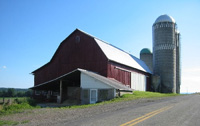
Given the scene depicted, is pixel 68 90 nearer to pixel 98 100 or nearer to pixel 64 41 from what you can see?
pixel 98 100

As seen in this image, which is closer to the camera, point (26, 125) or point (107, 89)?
point (26, 125)

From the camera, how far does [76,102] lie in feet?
86.5

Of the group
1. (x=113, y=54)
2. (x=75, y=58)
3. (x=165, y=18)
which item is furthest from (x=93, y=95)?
(x=165, y=18)

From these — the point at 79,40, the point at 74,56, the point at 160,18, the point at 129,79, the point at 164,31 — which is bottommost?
the point at 129,79

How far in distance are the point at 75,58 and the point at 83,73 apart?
9326mm

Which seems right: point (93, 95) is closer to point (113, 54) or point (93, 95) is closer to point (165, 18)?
point (113, 54)

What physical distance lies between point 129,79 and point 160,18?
75.5 feet

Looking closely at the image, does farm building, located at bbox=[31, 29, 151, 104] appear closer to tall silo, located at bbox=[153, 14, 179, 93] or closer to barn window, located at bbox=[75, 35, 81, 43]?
barn window, located at bbox=[75, 35, 81, 43]

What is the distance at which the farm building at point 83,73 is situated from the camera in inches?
1002

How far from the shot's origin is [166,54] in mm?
51406

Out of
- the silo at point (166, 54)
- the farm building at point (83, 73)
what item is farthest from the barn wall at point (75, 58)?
the silo at point (166, 54)

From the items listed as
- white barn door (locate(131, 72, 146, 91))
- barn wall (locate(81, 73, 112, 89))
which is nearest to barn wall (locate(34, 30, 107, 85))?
barn wall (locate(81, 73, 112, 89))

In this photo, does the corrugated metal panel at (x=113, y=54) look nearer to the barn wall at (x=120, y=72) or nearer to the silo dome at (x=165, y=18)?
the barn wall at (x=120, y=72)

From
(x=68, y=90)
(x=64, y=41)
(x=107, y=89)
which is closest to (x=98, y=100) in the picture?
(x=107, y=89)
